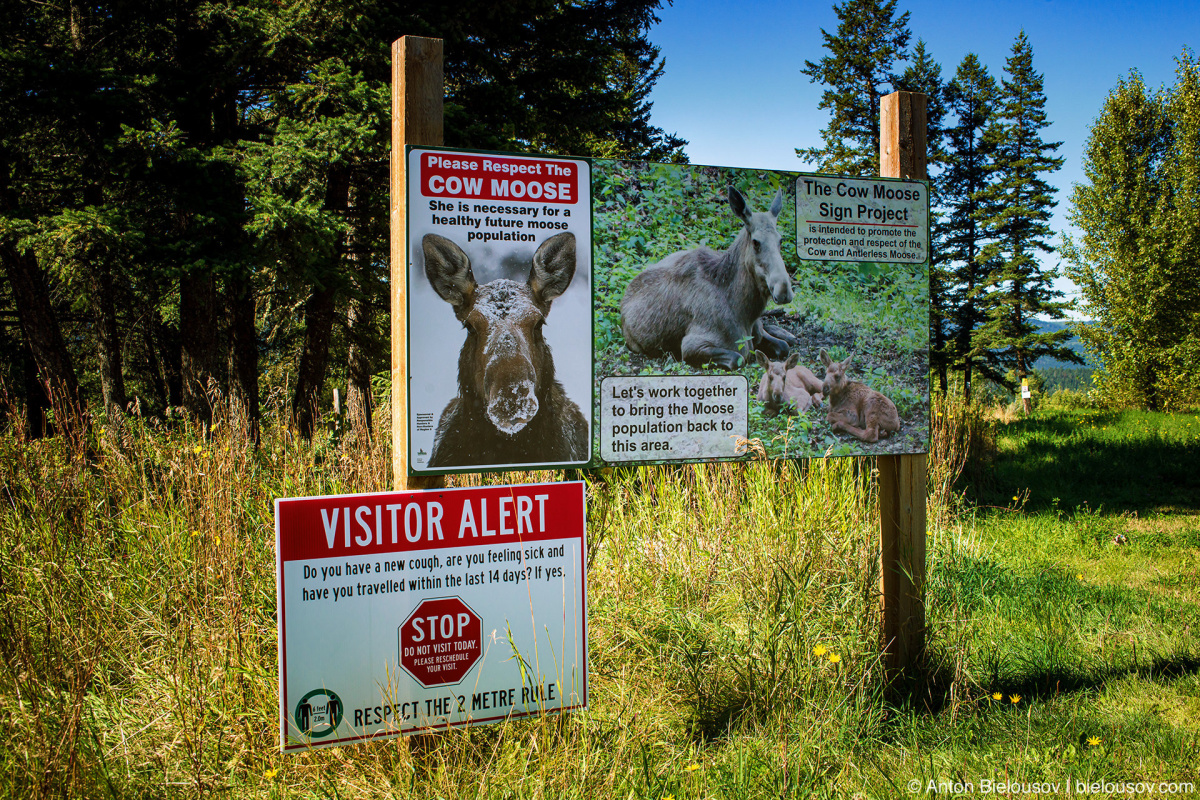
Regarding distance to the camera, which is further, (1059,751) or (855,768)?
(1059,751)

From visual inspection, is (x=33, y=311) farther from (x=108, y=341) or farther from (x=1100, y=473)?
(x=1100, y=473)

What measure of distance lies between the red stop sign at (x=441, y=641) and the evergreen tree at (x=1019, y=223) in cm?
3978

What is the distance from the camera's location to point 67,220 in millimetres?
9258

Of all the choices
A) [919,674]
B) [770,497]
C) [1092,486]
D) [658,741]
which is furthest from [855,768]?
[1092,486]

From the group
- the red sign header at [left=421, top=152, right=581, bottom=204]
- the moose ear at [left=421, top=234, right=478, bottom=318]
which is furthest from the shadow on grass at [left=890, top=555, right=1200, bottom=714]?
the red sign header at [left=421, top=152, right=581, bottom=204]

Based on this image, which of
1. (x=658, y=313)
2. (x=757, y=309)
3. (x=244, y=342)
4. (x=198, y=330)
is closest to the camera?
(x=658, y=313)

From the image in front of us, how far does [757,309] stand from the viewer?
3.31 m

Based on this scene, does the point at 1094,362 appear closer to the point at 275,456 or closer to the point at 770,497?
the point at 770,497

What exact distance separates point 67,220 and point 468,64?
20.3 feet

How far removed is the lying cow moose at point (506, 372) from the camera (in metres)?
2.80

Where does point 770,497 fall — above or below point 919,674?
above

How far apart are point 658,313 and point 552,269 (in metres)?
0.51

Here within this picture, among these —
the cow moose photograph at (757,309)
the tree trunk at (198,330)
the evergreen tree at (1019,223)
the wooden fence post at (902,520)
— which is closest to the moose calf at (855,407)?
the cow moose photograph at (757,309)

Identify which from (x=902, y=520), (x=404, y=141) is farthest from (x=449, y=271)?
(x=902, y=520)
